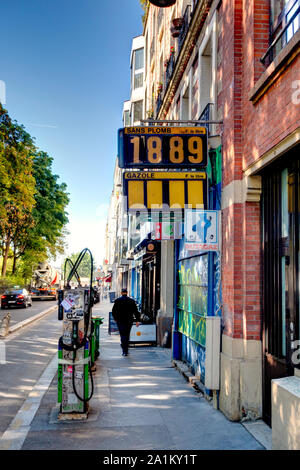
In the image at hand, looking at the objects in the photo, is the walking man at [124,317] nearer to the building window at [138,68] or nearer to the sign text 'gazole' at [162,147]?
Result: the sign text 'gazole' at [162,147]

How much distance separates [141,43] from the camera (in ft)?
107

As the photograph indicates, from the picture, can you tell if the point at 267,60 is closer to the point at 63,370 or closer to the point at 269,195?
the point at 269,195

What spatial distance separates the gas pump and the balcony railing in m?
3.93

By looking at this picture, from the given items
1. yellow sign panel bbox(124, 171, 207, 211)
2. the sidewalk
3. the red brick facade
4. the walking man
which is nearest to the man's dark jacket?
the walking man

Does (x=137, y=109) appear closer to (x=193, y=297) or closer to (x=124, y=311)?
(x=124, y=311)

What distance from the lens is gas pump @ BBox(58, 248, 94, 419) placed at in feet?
20.1

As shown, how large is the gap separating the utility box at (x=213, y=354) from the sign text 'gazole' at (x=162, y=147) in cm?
277

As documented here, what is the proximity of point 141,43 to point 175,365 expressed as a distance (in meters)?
28.9

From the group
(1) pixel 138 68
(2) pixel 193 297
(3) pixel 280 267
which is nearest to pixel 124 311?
(2) pixel 193 297

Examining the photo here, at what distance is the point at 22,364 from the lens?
34.2 ft

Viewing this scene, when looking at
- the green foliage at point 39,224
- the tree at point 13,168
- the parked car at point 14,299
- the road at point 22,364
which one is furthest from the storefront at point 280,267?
the parked car at point 14,299
